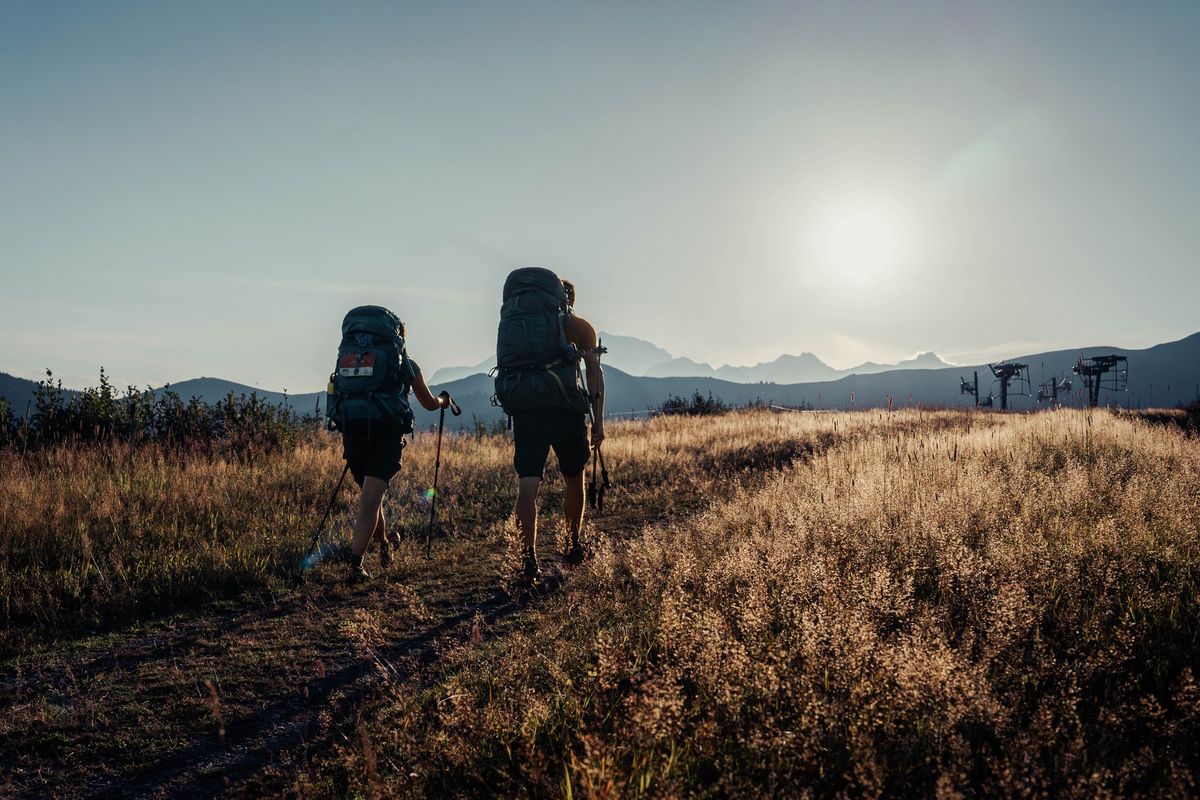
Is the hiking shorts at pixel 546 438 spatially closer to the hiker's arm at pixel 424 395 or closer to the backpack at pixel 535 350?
the backpack at pixel 535 350

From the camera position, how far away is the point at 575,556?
17.4 feet

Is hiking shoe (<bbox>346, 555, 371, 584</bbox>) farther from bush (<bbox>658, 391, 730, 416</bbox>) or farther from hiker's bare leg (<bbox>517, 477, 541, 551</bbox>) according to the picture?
bush (<bbox>658, 391, 730, 416</bbox>)

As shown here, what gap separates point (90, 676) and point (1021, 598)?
4929mm

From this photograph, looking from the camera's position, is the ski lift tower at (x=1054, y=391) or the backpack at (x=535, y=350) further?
the ski lift tower at (x=1054, y=391)

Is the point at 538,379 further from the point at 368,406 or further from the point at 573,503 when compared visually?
the point at 368,406

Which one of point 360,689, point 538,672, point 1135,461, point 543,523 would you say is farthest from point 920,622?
point 1135,461

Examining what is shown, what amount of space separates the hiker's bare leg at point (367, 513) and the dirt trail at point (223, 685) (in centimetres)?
35

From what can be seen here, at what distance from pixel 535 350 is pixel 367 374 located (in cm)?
144

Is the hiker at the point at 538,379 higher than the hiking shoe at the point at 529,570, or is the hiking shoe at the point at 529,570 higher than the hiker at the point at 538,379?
the hiker at the point at 538,379

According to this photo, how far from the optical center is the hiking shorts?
4.90m

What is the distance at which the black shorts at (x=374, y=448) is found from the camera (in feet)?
16.7

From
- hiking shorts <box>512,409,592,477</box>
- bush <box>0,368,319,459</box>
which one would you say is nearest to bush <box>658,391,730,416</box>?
bush <box>0,368,319,459</box>

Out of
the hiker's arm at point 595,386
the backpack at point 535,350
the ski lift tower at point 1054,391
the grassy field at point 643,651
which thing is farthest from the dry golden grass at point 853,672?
the ski lift tower at point 1054,391

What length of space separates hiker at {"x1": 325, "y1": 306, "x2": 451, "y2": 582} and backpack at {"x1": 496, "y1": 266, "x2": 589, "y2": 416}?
0.84 meters
